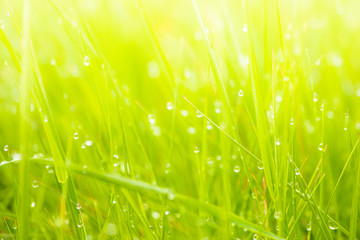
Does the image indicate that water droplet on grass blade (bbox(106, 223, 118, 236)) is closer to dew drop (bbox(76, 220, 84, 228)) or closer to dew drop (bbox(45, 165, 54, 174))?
dew drop (bbox(76, 220, 84, 228))

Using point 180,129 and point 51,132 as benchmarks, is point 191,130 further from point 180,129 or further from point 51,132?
point 51,132

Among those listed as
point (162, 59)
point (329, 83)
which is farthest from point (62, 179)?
point (329, 83)

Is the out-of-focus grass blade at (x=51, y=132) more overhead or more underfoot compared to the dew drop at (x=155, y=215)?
more overhead

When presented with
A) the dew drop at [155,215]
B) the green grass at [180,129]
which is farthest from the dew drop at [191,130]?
the dew drop at [155,215]

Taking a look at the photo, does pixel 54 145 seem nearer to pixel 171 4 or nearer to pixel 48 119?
pixel 48 119

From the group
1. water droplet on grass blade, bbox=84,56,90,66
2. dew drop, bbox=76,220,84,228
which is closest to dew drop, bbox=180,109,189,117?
water droplet on grass blade, bbox=84,56,90,66

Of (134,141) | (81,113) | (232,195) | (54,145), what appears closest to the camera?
(54,145)

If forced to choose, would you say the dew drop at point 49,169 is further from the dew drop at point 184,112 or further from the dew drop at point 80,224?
the dew drop at point 184,112

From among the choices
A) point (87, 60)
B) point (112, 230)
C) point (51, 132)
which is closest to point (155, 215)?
point (112, 230)
